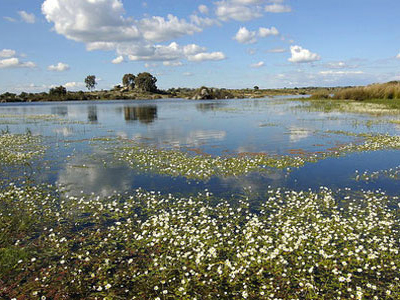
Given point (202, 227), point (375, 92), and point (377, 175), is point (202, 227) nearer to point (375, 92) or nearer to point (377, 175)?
point (377, 175)

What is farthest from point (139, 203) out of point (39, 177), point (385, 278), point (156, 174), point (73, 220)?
point (385, 278)

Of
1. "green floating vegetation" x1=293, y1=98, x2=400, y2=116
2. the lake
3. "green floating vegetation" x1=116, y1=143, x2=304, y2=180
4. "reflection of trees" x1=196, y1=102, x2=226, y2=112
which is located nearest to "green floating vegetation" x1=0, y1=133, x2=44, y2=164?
the lake

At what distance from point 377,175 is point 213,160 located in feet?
34.0

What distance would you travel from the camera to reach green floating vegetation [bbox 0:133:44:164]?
68.4 ft

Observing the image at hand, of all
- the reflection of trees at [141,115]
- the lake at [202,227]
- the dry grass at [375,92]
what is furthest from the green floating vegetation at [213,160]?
the dry grass at [375,92]

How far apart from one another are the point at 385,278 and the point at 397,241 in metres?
2.39

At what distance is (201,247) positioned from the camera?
903 cm

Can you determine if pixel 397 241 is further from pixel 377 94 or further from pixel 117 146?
pixel 377 94

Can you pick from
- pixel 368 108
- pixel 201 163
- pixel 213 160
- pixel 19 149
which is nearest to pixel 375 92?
pixel 368 108

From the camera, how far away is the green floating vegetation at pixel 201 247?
7309 millimetres

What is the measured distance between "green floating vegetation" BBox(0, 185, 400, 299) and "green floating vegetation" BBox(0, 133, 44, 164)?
907 centimetres

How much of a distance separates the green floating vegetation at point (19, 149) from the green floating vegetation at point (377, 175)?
2327 cm

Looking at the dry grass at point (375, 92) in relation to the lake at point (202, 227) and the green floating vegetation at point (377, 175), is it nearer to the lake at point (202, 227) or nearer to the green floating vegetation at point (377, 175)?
the lake at point (202, 227)

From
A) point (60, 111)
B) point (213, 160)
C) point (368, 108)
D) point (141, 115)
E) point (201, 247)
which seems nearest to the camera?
point (201, 247)
